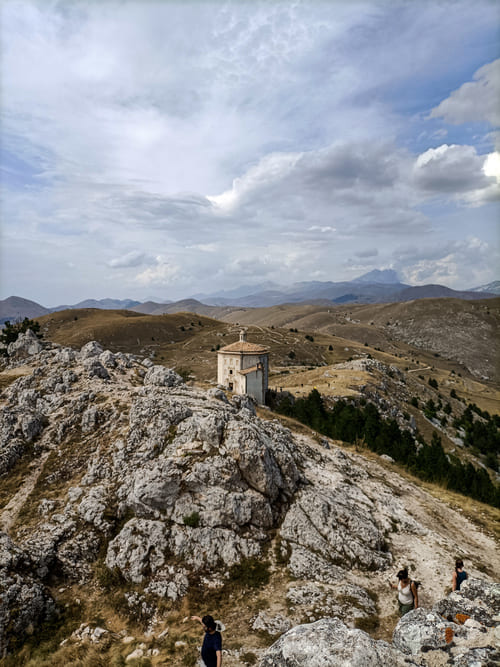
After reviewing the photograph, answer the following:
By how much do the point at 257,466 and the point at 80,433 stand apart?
48.8 feet

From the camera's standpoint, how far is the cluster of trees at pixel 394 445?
42.8 meters

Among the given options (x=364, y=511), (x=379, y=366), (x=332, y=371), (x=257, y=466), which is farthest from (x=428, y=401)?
(x=257, y=466)

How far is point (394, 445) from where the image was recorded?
52.8 meters

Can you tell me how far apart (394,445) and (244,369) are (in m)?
25.4

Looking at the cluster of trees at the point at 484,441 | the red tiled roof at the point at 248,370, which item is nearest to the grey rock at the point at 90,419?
the red tiled roof at the point at 248,370

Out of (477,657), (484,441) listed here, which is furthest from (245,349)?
(484,441)

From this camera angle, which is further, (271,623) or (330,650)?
(271,623)

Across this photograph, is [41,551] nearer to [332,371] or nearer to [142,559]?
[142,559]

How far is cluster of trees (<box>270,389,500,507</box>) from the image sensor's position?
42.8 meters

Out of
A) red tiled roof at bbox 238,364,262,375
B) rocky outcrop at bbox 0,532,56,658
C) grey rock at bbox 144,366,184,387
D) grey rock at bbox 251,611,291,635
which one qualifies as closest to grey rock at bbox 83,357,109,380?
grey rock at bbox 144,366,184,387

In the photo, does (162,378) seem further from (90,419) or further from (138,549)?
(138,549)

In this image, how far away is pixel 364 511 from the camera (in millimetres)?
26000

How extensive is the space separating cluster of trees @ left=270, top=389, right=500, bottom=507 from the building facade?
20.8ft

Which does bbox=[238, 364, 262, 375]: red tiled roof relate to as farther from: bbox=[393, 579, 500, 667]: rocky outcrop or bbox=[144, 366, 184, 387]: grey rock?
bbox=[393, 579, 500, 667]: rocky outcrop
